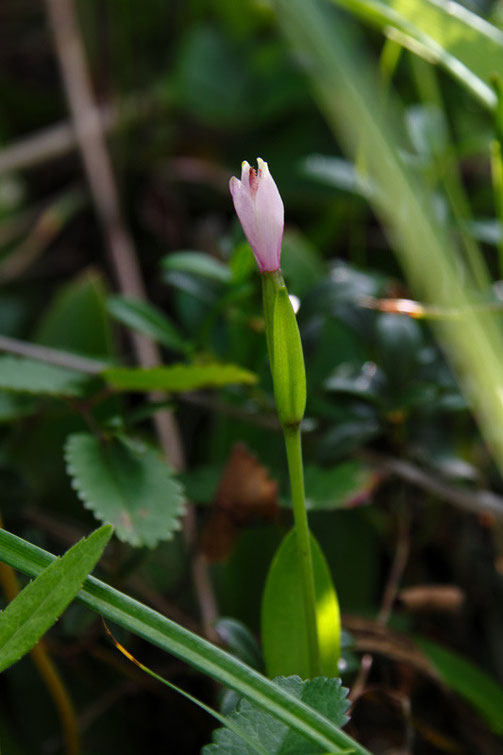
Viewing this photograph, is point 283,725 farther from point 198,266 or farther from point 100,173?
point 100,173

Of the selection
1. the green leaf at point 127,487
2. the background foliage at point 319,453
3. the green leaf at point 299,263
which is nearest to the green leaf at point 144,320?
the background foliage at point 319,453

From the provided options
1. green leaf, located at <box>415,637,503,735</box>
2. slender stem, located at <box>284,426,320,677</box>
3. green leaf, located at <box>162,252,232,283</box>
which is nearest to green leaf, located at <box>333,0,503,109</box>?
green leaf, located at <box>162,252,232,283</box>

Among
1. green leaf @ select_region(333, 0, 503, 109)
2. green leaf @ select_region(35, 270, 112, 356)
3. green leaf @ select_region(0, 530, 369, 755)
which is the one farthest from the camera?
green leaf @ select_region(35, 270, 112, 356)

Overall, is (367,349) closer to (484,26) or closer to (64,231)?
(484,26)

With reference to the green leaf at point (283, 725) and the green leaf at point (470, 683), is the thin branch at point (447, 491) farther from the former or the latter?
the green leaf at point (283, 725)

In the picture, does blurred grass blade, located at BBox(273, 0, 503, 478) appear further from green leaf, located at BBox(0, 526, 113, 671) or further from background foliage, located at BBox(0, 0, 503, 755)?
green leaf, located at BBox(0, 526, 113, 671)
